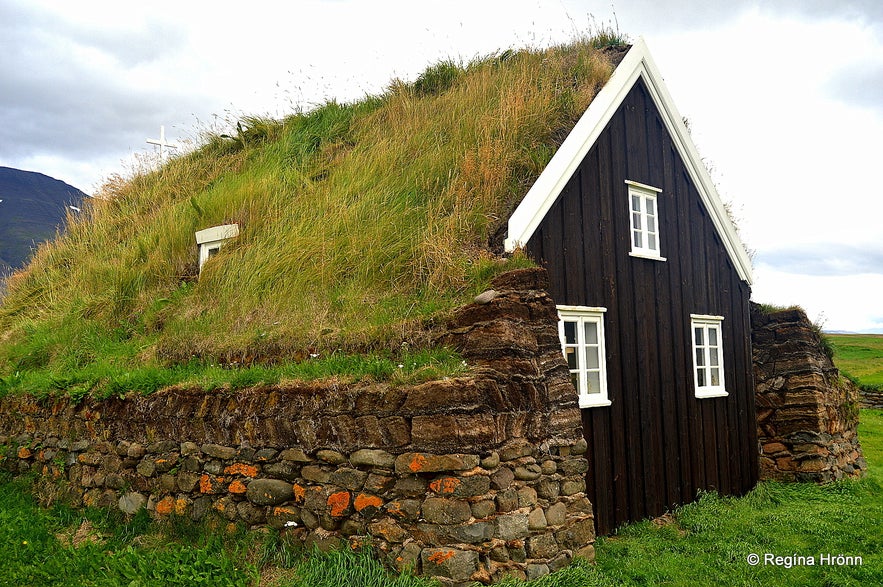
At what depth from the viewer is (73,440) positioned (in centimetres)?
966

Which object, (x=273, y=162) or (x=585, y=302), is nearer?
(x=585, y=302)

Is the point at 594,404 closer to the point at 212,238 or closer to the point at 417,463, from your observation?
the point at 417,463

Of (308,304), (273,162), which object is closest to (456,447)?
(308,304)

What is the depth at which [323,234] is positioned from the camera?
33.7 ft

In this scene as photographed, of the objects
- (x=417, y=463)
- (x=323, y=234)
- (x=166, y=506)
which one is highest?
(x=323, y=234)

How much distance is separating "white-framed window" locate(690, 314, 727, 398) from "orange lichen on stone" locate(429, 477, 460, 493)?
261 inches

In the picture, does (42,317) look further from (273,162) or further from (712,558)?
(712,558)

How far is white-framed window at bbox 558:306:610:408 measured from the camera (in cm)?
924

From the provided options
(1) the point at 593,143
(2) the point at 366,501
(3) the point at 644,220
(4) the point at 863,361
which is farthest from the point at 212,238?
(4) the point at 863,361

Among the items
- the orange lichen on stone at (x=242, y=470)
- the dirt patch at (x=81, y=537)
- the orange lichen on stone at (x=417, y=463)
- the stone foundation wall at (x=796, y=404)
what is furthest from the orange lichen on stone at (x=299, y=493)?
the stone foundation wall at (x=796, y=404)

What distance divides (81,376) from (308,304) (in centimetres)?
364

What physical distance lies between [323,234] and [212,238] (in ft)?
10.3

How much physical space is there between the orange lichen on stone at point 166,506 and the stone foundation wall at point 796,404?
34.1 feet

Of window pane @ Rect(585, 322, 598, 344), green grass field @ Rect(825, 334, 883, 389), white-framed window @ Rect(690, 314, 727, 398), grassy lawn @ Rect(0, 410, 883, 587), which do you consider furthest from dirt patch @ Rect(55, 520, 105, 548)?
green grass field @ Rect(825, 334, 883, 389)
